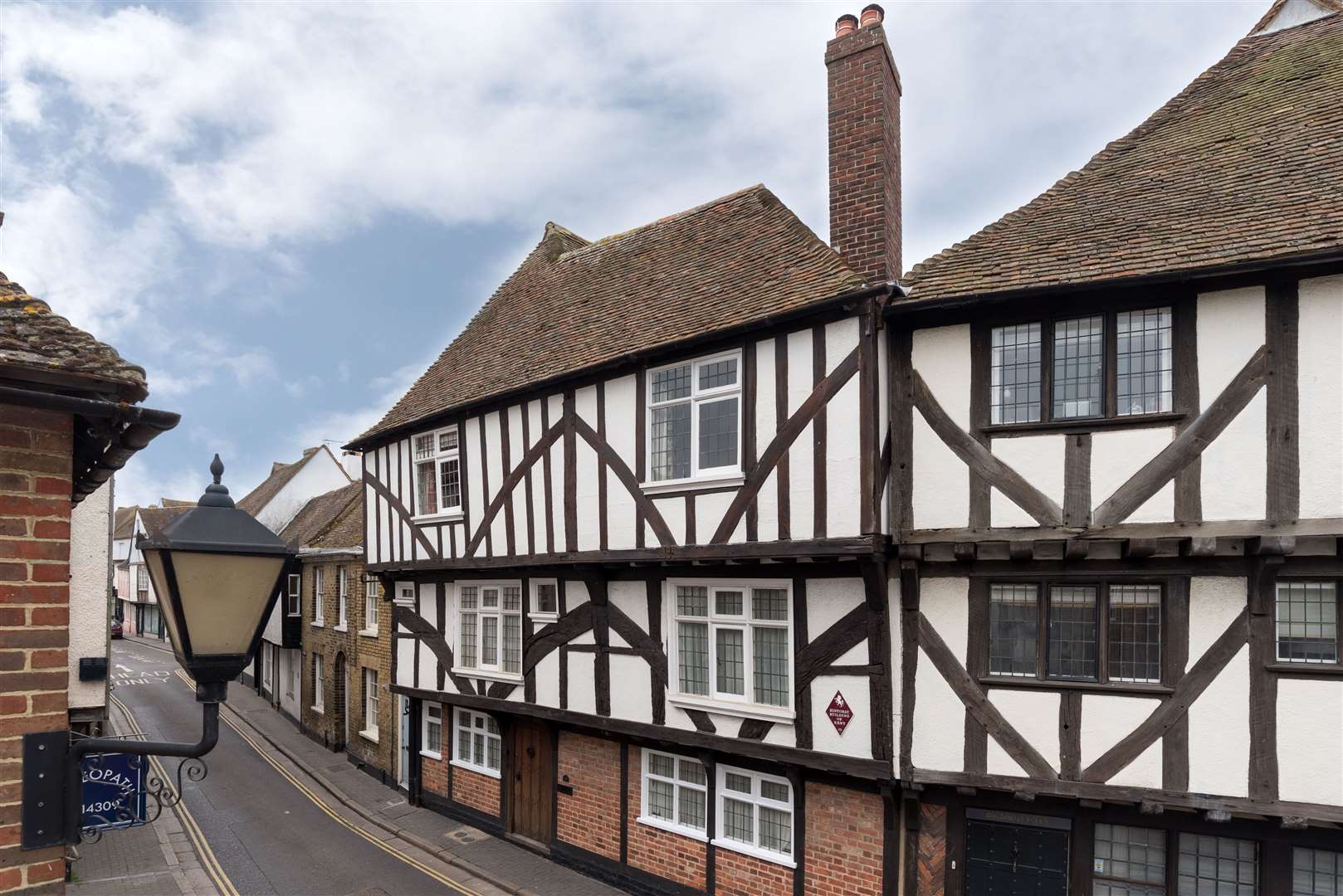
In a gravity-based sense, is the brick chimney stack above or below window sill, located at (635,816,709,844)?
above

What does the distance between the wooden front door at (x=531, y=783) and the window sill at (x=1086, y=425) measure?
8.92 meters

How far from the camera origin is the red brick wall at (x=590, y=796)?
1186 cm

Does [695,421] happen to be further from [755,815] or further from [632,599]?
[755,815]

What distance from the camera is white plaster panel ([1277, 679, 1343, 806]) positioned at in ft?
22.2

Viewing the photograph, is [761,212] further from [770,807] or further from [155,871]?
[155,871]

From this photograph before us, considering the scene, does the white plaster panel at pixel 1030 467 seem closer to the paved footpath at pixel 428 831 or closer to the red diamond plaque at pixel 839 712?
the red diamond plaque at pixel 839 712

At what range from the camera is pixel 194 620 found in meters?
3.04

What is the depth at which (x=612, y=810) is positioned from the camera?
11867 mm

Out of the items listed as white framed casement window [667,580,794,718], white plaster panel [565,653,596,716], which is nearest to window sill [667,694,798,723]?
white framed casement window [667,580,794,718]

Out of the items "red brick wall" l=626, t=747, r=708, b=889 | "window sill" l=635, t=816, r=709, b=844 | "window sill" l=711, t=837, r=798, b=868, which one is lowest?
"red brick wall" l=626, t=747, r=708, b=889

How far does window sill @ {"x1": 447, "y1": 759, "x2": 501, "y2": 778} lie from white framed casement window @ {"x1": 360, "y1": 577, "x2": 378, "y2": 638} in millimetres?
4922

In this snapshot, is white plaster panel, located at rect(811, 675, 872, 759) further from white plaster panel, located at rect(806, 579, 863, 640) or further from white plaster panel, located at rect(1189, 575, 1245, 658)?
white plaster panel, located at rect(1189, 575, 1245, 658)

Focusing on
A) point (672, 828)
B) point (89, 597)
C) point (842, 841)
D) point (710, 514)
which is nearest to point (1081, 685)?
point (842, 841)

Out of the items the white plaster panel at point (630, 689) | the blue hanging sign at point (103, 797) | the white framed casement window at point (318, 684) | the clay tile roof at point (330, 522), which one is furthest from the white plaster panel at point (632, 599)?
the white framed casement window at point (318, 684)
